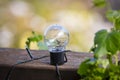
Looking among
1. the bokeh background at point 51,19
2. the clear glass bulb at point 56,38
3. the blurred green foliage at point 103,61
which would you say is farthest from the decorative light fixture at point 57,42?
the bokeh background at point 51,19

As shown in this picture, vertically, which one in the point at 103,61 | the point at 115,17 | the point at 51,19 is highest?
the point at 51,19

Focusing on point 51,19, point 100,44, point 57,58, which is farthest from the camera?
point 51,19

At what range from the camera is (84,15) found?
6.79ft

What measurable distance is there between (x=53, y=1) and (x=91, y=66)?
4.49 feet

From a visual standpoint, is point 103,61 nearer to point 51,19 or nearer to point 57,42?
point 57,42

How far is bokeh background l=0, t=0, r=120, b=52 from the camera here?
204 centimetres

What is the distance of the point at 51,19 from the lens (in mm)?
2072

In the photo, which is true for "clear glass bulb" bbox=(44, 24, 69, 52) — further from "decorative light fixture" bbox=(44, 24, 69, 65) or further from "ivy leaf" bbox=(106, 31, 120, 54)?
"ivy leaf" bbox=(106, 31, 120, 54)

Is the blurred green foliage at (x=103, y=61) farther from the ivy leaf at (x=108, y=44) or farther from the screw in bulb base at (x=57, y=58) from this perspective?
the screw in bulb base at (x=57, y=58)

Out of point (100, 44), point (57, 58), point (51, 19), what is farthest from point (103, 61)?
point (51, 19)

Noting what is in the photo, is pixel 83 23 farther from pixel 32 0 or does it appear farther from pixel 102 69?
pixel 102 69

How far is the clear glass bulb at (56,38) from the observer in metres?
0.90

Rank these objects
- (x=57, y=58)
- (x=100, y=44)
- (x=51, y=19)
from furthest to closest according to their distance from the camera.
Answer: (x=51, y=19), (x=57, y=58), (x=100, y=44)

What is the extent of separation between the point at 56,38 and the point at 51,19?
118 cm
